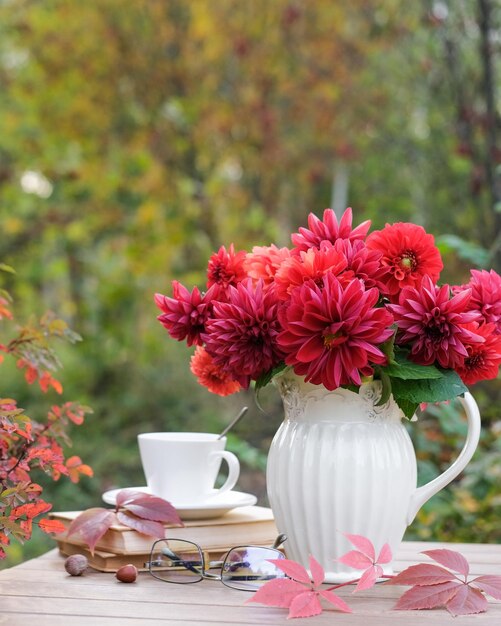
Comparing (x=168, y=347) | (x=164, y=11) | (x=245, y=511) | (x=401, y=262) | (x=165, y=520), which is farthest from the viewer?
(x=168, y=347)

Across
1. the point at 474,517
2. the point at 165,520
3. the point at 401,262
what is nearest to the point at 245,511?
the point at 165,520

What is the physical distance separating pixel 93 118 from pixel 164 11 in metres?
0.76

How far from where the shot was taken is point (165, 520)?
1.17 metres

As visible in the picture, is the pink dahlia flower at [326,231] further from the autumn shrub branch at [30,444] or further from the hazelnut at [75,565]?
the hazelnut at [75,565]

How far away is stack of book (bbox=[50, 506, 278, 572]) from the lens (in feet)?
3.82

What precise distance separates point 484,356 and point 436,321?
98mm

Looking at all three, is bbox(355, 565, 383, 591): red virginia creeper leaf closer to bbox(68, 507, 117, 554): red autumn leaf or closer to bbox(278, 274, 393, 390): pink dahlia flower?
bbox(278, 274, 393, 390): pink dahlia flower

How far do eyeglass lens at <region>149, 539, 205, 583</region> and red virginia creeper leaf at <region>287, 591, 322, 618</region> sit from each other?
0.22 m

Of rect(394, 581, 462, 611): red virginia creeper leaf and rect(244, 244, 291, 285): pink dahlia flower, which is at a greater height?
rect(244, 244, 291, 285): pink dahlia flower

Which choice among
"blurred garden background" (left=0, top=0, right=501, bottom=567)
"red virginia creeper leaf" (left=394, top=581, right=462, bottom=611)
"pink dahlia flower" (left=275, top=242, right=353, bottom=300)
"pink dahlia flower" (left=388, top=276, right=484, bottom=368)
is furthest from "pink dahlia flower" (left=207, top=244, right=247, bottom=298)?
"blurred garden background" (left=0, top=0, right=501, bottom=567)

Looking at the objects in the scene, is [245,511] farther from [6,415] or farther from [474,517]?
[474,517]

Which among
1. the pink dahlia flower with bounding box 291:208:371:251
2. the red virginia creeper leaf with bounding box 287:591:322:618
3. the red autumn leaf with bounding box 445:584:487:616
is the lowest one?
the red autumn leaf with bounding box 445:584:487:616

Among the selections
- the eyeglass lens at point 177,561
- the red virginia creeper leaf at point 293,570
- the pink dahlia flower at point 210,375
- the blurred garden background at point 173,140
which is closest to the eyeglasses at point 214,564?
the eyeglass lens at point 177,561

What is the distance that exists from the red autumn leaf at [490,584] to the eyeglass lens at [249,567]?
0.24 metres
